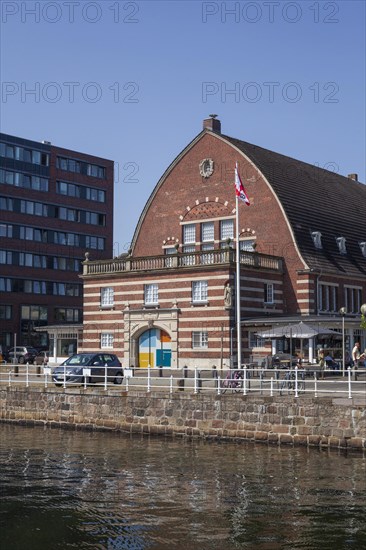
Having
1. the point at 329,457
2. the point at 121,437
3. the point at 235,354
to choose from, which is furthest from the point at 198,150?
the point at 329,457

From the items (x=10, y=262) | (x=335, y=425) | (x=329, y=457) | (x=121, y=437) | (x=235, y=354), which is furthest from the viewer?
(x=10, y=262)

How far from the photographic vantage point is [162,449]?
27.6 m

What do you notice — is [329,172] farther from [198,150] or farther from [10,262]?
[10,262]

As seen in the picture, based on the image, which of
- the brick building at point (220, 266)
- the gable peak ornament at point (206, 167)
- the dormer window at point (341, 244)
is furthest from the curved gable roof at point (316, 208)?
the gable peak ornament at point (206, 167)

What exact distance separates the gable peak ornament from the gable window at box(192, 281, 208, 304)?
37.8ft

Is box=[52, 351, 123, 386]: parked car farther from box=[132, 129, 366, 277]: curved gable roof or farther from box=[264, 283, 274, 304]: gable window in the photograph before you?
box=[132, 129, 366, 277]: curved gable roof

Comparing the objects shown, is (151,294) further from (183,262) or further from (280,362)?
(280,362)

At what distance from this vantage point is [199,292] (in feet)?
164

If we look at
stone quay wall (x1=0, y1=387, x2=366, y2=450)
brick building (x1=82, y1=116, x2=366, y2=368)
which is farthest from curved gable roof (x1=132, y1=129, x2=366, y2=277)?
stone quay wall (x1=0, y1=387, x2=366, y2=450)

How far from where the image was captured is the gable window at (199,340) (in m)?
49.4

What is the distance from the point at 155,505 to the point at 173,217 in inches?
1679

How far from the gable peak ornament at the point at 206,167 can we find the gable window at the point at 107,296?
37.4ft

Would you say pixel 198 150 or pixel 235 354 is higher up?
pixel 198 150

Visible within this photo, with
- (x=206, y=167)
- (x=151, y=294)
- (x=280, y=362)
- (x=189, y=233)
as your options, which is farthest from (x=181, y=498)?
(x=206, y=167)
